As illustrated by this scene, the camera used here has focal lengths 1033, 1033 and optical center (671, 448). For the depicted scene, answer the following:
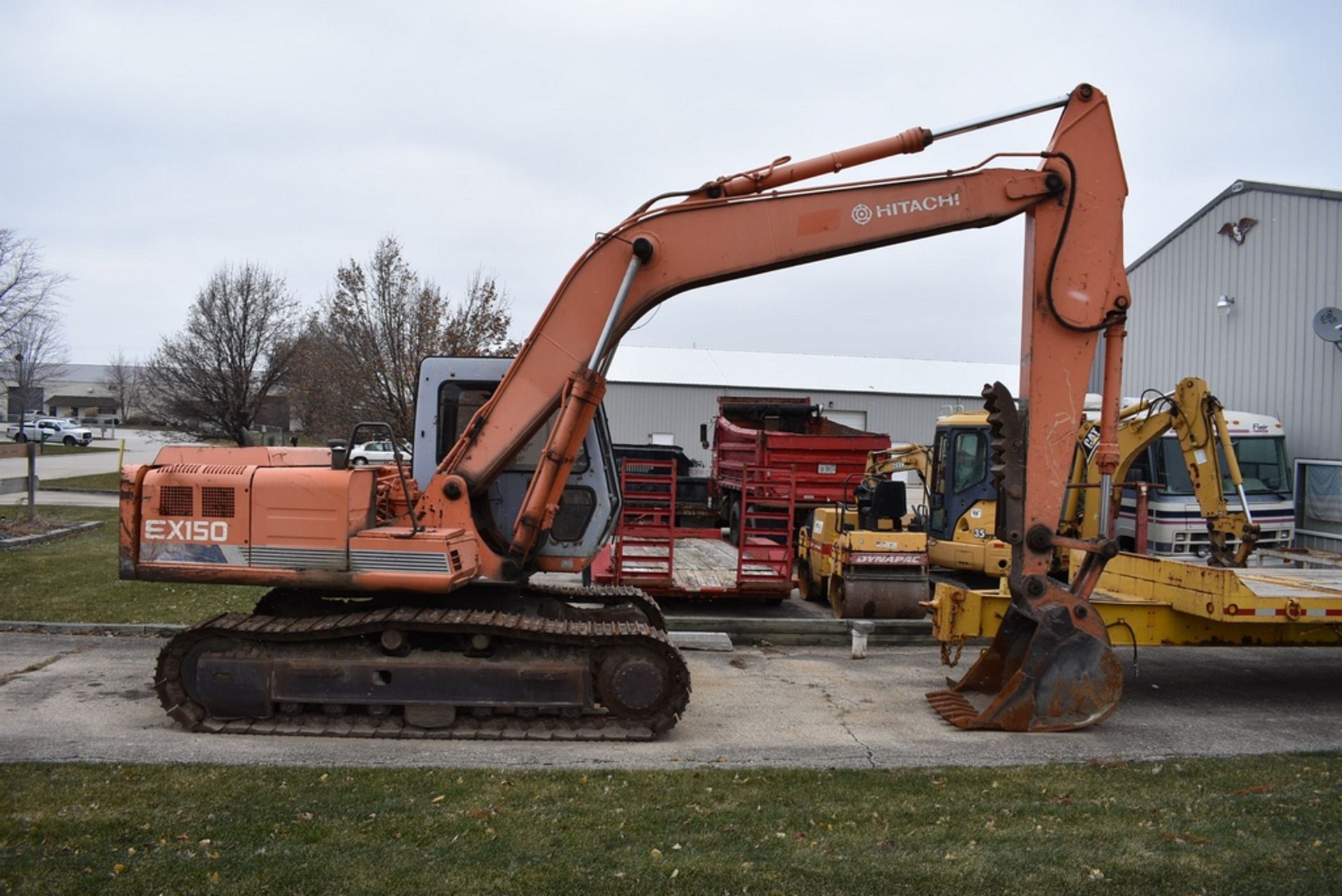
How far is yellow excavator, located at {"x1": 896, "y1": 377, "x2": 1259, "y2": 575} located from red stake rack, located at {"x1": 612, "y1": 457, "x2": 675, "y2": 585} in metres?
3.95

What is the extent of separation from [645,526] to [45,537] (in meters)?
11.0

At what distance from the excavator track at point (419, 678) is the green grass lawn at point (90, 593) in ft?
9.46

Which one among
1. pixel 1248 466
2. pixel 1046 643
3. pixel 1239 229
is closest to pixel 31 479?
pixel 1046 643

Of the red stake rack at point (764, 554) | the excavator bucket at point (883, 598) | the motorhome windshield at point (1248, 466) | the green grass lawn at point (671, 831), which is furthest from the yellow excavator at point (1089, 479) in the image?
the green grass lawn at point (671, 831)

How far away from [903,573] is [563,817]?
298 inches

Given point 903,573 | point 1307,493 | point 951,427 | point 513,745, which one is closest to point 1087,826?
point 513,745

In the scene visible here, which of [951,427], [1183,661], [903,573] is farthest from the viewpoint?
[951,427]

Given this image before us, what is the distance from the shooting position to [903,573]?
12.5 m

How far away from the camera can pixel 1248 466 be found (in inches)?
665

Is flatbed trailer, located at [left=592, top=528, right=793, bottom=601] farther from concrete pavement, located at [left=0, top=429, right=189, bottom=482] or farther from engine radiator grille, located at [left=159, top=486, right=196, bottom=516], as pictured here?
concrete pavement, located at [left=0, top=429, right=189, bottom=482]

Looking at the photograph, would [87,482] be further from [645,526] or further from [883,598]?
[883,598]

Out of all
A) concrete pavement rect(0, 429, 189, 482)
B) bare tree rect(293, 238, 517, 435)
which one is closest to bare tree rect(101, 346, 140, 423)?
concrete pavement rect(0, 429, 189, 482)

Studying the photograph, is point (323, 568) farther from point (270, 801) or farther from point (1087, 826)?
point (1087, 826)

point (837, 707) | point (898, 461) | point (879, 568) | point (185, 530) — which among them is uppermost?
point (898, 461)
